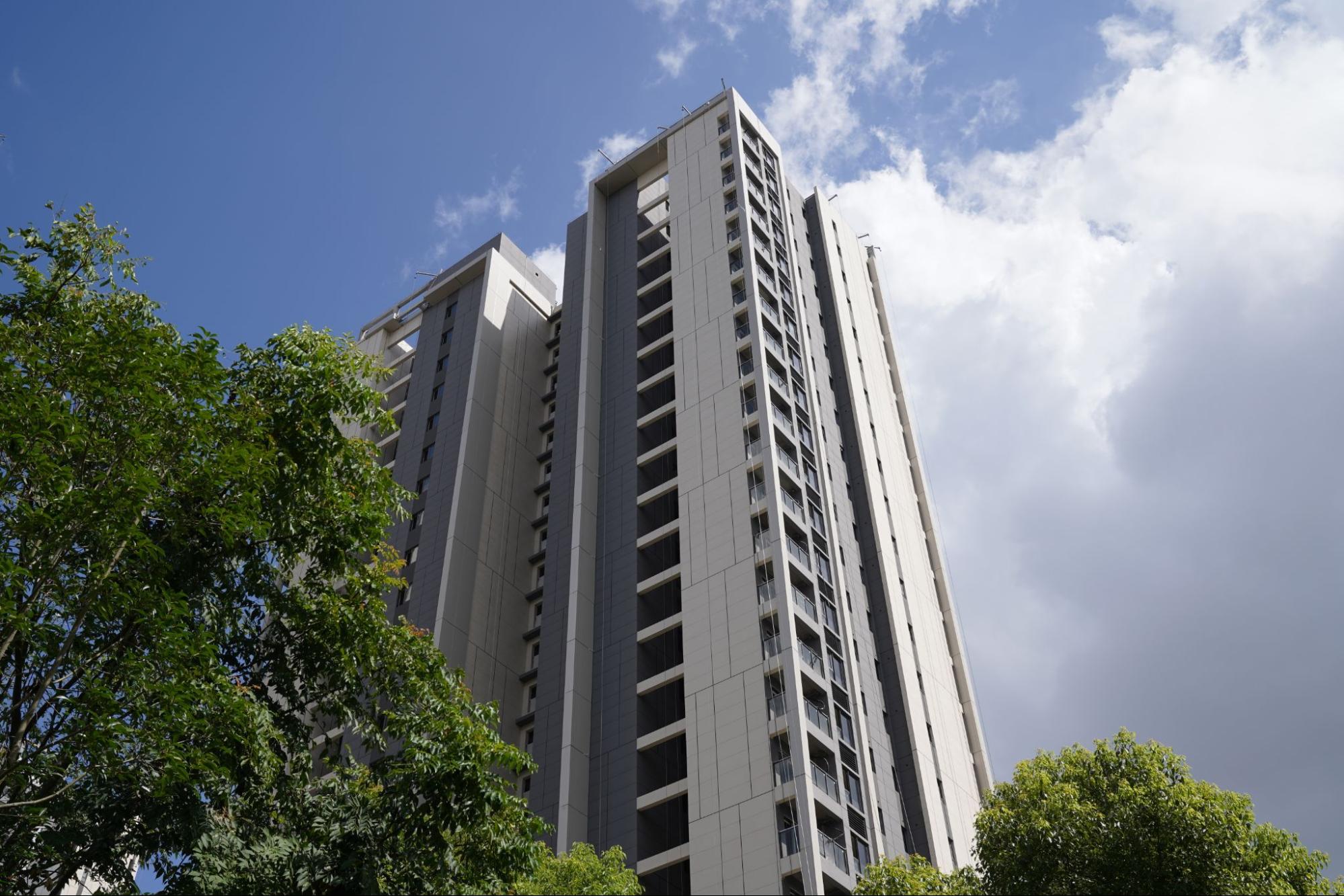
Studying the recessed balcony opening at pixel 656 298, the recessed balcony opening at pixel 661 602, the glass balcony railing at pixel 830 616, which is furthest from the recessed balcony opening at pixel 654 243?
the glass balcony railing at pixel 830 616

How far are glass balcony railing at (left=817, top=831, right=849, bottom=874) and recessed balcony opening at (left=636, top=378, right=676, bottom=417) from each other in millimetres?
24395

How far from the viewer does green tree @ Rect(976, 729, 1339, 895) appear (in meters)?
22.6

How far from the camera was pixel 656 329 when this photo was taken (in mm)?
61562

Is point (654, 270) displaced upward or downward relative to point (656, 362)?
upward

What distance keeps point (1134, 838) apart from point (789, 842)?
15.5 m

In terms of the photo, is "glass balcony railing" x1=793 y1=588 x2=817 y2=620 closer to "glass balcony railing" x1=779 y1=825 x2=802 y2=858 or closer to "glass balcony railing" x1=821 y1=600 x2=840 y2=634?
"glass balcony railing" x1=821 y1=600 x2=840 y2=634

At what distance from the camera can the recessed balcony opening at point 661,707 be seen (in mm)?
44906

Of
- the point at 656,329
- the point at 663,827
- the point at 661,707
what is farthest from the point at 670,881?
the point at 656,329

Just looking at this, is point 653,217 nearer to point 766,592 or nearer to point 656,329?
point 656,329

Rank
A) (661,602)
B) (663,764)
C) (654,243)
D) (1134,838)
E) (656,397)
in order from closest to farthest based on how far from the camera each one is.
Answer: (1134,838)
(663,764)
(661,602)
(656,397)
(654,243)

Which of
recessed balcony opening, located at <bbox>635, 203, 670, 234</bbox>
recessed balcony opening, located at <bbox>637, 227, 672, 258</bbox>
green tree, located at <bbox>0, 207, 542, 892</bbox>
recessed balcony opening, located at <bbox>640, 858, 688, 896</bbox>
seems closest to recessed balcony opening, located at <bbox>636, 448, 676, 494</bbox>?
recessed balcony opening, located at <bbox>637, 227, 672, 258</bbox>

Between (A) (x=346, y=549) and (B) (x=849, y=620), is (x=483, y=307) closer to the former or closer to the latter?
(B) (x=849, y=620)

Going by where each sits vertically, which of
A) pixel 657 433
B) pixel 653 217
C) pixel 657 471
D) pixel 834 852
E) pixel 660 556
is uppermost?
pixel 653 217

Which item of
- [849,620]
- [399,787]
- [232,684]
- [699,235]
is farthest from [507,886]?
[699,235]
